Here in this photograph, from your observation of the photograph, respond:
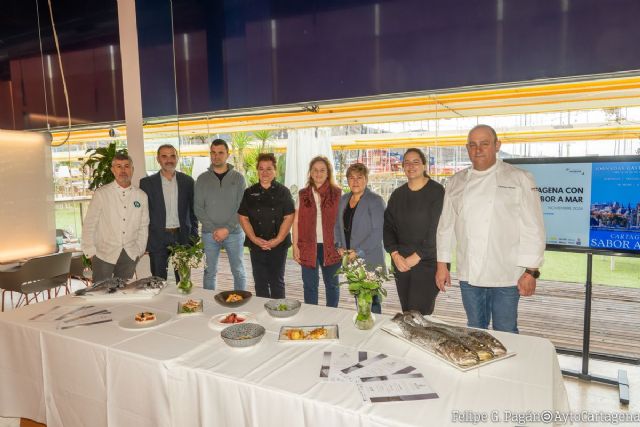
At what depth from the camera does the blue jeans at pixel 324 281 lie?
11.3 ft

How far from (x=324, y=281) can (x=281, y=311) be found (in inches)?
53.9

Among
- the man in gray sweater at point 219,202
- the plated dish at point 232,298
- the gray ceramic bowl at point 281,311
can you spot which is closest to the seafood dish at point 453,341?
the gray ceramic bowl at point 281,311

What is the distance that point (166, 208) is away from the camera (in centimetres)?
382

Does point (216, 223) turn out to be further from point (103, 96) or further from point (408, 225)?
point (103, 96)

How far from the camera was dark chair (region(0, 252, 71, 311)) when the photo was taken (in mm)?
4070

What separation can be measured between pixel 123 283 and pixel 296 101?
8.37ft

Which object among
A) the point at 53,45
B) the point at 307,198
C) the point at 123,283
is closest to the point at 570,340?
the point at 307,198

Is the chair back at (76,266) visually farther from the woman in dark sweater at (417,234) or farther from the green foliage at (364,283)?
the green foliage at (364,283)

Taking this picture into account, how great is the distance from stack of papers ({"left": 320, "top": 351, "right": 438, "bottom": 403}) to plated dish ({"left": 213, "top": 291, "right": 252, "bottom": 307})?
0.77m

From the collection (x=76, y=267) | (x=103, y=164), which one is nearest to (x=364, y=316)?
(x=103, y=164)

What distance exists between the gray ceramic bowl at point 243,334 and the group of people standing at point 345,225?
684mm

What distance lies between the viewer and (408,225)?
287cm

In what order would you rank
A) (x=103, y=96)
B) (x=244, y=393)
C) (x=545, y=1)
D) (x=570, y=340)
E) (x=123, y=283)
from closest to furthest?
(x=244, y=393) → (x=123, y=283) → (x=545, y=1) → (x=570, y=340) → (x=103, y=96)

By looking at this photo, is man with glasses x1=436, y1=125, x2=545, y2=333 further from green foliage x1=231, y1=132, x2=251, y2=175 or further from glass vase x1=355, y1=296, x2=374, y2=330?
green foliage x1=231, y1=132, x2=251, y2=175
